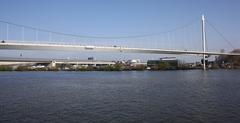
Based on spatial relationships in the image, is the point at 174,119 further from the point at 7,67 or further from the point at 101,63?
the point at 101,63

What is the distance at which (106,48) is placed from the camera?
37031 mm

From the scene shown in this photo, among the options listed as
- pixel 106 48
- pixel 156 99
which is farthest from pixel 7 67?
pixel 156 99

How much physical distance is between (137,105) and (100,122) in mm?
2605

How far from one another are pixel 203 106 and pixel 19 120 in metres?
5.08

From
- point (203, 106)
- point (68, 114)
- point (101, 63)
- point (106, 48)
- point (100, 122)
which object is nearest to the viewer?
point (100, 122)

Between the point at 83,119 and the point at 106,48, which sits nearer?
the point at 83,119

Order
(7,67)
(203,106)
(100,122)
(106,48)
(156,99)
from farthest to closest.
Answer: (7,67) → (106,48) → (156,99) → (203,106) → (100,122)

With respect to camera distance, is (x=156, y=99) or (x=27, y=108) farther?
(x=156, y=99)

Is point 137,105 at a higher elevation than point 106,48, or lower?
lower

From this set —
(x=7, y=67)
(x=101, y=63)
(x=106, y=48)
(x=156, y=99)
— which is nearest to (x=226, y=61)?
(x=101, y=63)

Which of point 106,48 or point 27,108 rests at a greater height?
point 106,48

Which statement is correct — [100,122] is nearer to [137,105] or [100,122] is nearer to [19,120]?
[19,120]

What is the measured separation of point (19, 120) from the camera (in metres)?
7.88

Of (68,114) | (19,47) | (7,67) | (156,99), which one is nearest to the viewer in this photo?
(68,114)
